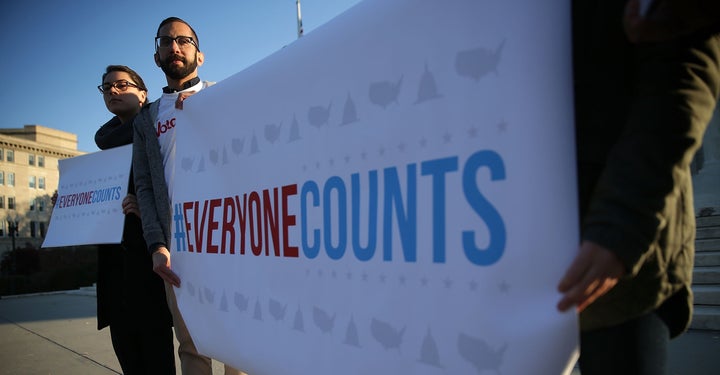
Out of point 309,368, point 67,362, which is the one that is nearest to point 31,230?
point 67,362

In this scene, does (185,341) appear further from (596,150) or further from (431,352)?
(596,150)

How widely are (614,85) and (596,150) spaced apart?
14 centimetres

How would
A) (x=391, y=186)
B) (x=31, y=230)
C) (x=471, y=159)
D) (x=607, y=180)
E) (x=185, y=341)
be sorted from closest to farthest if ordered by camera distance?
(x=607, y=180) → (x=471, y=159) → (x=391, y=186) → (x=185, y=341) → (x=31, y=230)

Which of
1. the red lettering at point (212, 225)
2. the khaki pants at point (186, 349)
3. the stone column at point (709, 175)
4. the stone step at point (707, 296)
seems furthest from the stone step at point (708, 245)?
the red lettering at point (212, 225)

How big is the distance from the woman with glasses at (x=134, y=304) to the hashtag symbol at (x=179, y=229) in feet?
1.35

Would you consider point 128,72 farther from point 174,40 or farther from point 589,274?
point 589,274

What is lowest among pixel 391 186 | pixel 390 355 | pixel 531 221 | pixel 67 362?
pixel 67 362

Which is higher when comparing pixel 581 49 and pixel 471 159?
pixel 581 49

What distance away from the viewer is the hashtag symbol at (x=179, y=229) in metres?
2.17

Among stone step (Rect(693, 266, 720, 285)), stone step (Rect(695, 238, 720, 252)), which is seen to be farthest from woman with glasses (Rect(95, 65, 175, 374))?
stone step (Rect(695, 238, 720, 252))

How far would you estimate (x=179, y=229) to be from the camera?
221 centimetres

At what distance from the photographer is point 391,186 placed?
1.19 meters

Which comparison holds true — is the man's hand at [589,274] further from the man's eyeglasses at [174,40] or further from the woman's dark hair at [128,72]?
the woman's dark hair at [128,72]

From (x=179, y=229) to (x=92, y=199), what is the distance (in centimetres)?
111
